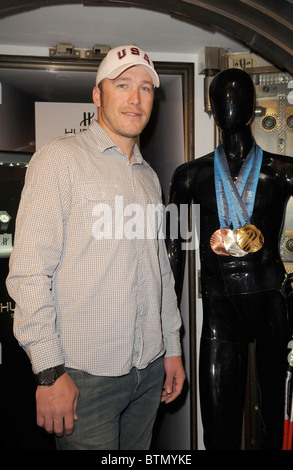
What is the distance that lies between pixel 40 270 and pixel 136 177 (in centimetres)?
58

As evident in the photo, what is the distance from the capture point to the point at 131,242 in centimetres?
159

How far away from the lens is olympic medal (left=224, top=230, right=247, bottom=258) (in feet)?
6.21

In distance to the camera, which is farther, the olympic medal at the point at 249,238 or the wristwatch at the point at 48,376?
the olympic medal at the point at 249,238

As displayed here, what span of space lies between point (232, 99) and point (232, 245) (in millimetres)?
636

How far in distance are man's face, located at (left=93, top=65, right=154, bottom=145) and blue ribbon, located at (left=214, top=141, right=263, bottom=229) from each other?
0.48 m

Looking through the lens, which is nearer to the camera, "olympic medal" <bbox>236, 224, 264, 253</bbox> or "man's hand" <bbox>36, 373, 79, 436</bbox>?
"man's hand" <bbox>36, 373, 79, 436</bbox>

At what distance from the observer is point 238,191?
1950mm

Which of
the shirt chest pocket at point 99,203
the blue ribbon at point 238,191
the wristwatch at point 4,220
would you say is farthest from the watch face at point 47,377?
the wristwatch at point 4,220

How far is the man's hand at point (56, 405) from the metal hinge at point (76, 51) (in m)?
1.88

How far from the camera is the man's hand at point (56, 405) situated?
1.35m

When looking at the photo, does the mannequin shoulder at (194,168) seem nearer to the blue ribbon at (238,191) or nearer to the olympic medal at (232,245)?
the blue ribbon at (238,191)

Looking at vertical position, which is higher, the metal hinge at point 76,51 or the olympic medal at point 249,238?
the metal hinge at point 76,51

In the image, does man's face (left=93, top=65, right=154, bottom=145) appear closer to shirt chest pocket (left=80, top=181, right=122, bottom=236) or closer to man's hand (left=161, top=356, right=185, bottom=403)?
shirt chest pocket (left=80, top=181, right=122, bottom=236)

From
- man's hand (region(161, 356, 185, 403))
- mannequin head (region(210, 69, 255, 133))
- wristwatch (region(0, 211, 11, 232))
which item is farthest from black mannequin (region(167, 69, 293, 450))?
wristwatch (region(0, 211, 11, 232))
